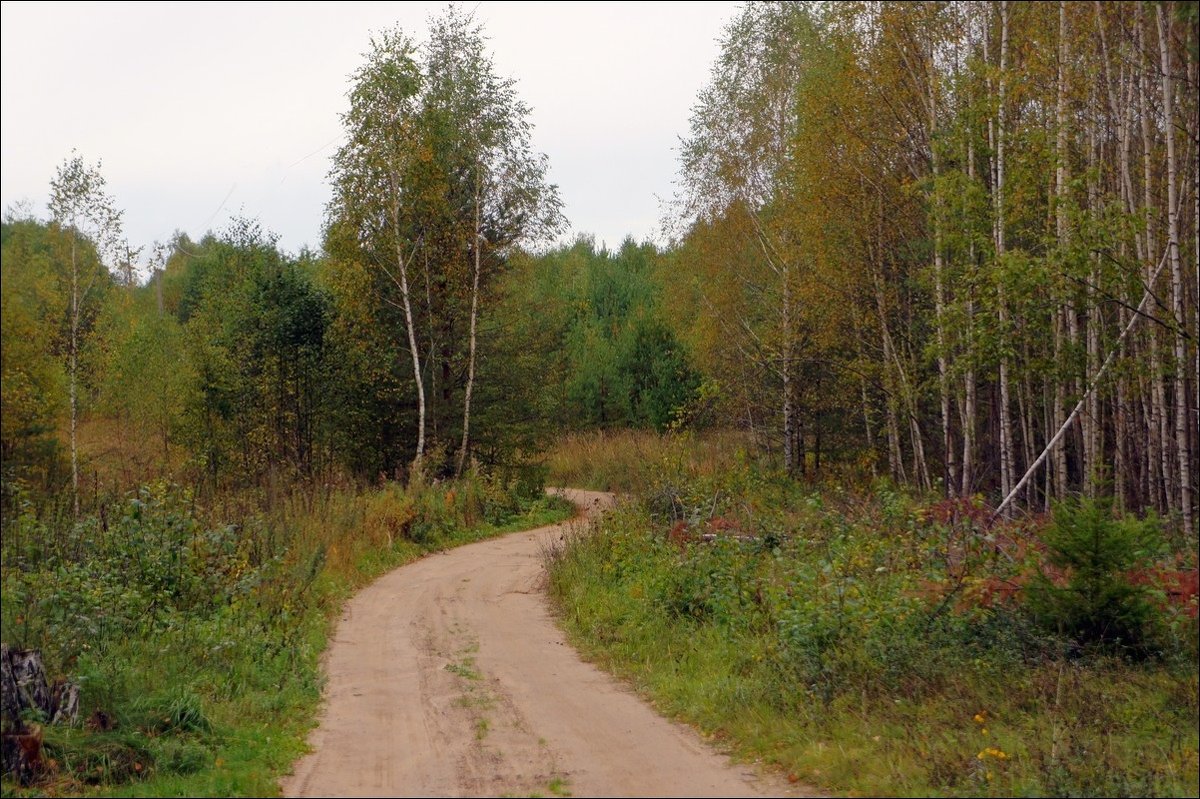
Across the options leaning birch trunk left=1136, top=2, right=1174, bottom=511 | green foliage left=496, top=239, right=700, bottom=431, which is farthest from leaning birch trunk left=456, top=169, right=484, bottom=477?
leaning birch trunk left=1136, top=2, right=1174, bottom=511

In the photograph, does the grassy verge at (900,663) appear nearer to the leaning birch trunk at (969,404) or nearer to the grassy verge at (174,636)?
the grassy verge at (174,636)

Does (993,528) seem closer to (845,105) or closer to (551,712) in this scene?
(551,712)

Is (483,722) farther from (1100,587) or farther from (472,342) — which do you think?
(472,342)

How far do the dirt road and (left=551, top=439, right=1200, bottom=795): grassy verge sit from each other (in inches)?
20.5

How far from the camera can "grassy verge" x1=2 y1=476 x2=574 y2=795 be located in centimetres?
732

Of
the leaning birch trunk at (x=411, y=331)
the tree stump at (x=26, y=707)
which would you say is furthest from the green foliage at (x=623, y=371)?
the tree stump at (x=26, y=707)

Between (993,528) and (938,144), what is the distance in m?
7.52

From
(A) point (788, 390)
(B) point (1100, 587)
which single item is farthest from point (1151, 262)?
(A) point (788, 390)

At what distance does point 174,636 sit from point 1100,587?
8.53 m

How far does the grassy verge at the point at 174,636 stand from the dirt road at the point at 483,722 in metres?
0.43

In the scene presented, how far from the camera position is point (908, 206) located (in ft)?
66.6

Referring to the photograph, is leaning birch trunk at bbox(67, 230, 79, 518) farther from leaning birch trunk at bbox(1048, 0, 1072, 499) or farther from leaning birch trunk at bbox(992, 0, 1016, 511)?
leaning birch trunk at bbox(1048, 0, 1072, 499)

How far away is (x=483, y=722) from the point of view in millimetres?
8766

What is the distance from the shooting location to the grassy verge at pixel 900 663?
7027 millimetres
